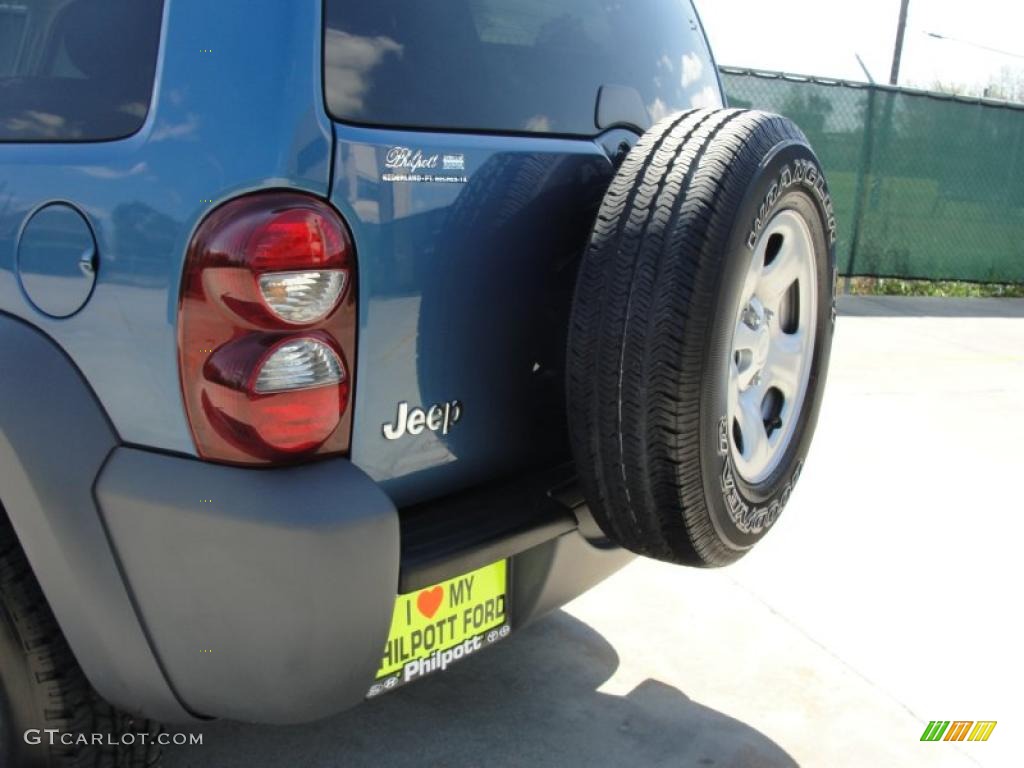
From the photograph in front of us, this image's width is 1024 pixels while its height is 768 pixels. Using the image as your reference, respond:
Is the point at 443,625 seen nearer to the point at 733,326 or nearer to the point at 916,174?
the point at 733,326

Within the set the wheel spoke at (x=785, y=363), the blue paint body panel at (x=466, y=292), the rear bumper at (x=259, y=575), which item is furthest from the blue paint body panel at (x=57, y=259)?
the wheel spoke at (x=785, y=363)

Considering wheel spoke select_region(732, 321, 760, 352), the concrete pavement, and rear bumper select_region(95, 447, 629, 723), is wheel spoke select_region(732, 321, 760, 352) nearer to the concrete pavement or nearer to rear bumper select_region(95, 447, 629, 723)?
rear bumper select_region(95, 447, 629, 723)

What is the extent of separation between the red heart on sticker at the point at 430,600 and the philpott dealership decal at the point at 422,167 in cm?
76

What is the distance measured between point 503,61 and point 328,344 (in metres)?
0.76

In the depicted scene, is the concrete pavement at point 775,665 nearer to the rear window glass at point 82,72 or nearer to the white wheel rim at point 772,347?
the white wheel rim at point 772,347

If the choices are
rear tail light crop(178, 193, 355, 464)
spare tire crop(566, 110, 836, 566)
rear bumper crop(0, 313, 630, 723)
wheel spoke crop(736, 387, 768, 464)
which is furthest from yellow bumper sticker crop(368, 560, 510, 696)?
wheel spoke crop(736, 387, 768, 464)

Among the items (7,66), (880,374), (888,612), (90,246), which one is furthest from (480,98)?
(880,374)

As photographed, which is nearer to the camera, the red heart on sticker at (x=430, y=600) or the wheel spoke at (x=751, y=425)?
the red heart on sticker at (x=430, y=600)

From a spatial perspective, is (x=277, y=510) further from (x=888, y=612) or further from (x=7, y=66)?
(x=888, y=612)

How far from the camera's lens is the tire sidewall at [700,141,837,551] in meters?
2.04

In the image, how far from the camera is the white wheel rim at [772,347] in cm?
230

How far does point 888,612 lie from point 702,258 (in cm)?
175

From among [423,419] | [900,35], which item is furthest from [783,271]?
[900,35]

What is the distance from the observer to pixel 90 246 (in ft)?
5.79
